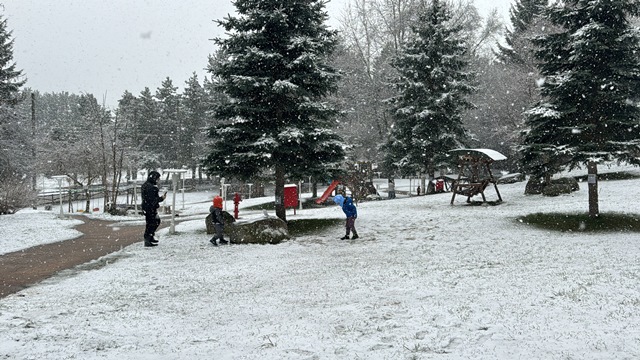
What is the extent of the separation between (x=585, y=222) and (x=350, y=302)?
1031 centimetres

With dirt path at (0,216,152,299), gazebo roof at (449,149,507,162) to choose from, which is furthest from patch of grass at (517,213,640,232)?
dirt path at (0,216,152,299)

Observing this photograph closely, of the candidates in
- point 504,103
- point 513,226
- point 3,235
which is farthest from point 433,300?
point 504,103

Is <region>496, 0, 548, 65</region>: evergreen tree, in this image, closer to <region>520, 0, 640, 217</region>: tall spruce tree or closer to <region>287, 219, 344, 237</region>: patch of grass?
<region>520, 0, 640, 217</region>: tall spruce tree

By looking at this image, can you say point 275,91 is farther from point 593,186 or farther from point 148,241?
point 593,186

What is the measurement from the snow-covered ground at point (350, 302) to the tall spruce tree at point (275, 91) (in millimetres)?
3617

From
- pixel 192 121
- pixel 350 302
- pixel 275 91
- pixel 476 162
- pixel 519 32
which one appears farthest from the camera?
pixel 192 121

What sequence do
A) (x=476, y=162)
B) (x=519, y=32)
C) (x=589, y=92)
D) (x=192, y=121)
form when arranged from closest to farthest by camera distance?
(x=589, y=92) → (x=476, y=162) → (x=519, y=32) → (x=192, y=121)

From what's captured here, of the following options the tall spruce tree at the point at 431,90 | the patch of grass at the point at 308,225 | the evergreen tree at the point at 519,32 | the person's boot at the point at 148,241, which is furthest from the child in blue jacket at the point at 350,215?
the evergreen tree at the point at 519,32

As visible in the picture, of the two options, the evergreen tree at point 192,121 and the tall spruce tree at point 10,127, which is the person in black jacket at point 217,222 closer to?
the tall spruce tree at point 10,127

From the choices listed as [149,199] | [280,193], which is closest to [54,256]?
[149,199]

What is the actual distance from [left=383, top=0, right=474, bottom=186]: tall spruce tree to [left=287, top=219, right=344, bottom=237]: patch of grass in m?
12.7

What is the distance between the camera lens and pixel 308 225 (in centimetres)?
1673

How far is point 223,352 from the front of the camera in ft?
16.7

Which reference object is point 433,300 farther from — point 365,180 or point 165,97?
point 165,97
